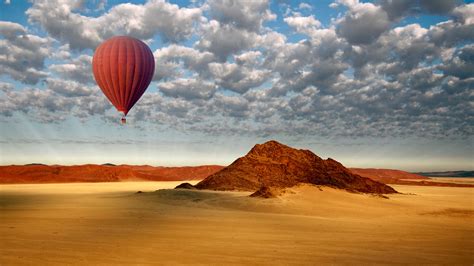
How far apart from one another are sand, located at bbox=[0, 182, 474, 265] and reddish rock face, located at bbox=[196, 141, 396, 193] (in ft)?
38.0

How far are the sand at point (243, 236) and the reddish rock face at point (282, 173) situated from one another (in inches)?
456

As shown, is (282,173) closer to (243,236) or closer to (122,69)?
(122,69)

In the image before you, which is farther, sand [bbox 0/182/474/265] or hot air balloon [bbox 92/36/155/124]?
hot air balloon [bbox 92/36/155/124]

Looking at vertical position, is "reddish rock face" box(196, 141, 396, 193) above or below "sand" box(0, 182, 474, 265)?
above

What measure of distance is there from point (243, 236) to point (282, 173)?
23.1 metres

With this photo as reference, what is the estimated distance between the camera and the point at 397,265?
8.44 meters

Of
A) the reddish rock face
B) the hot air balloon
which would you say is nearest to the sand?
the reddish rock face

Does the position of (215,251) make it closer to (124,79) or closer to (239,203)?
(239,203)

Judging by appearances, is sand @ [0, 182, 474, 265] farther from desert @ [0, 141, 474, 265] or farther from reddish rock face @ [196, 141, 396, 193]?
reddish rock face @ [196, 141, 396, 193]

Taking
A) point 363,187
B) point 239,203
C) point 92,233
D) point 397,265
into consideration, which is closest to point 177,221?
point 92,233

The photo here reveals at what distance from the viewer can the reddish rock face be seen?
34.5 meters

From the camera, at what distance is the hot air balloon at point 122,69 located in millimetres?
32562

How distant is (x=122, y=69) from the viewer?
1273 inches

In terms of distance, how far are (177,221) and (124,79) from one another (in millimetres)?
19325
